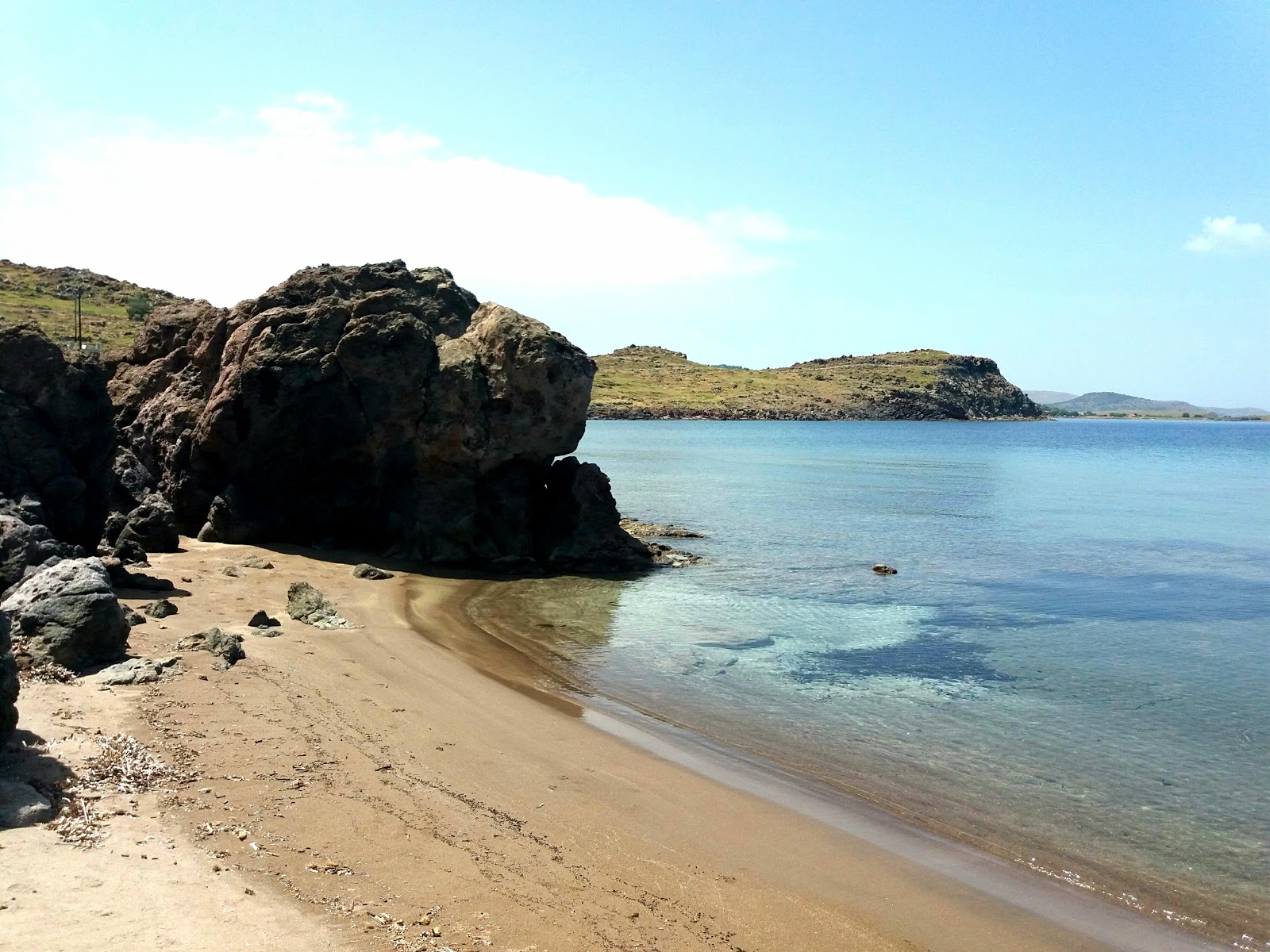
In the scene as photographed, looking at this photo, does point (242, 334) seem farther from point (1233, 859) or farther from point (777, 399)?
point (777, 399)

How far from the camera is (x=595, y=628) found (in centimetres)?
1992

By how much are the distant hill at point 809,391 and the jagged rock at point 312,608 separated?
391 ft

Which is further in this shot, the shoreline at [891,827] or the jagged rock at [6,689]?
the shoreline at [891,827]

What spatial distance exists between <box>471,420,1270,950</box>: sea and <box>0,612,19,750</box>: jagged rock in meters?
8.36

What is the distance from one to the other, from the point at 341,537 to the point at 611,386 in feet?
430

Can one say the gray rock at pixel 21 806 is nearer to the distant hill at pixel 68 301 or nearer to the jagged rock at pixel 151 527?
the jagged rock at pixel 151 527

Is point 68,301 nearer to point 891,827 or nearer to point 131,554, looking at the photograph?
point 131,554

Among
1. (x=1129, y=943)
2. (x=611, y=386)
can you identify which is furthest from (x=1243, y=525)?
(x=611, y=386)

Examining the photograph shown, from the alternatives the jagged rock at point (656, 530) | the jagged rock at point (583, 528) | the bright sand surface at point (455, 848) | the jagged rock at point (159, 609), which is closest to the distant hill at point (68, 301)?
the jagged rock at point (656, 530)

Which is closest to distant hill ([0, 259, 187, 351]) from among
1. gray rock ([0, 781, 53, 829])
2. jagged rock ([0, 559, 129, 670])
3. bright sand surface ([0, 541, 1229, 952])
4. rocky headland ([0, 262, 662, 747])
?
rocky headland ([0, 262, 662, 747])

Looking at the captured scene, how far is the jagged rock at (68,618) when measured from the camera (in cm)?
1130

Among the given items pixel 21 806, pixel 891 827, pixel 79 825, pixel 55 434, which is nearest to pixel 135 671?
pixel 21 806

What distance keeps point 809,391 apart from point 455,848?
545 feet

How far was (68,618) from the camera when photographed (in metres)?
11.5
